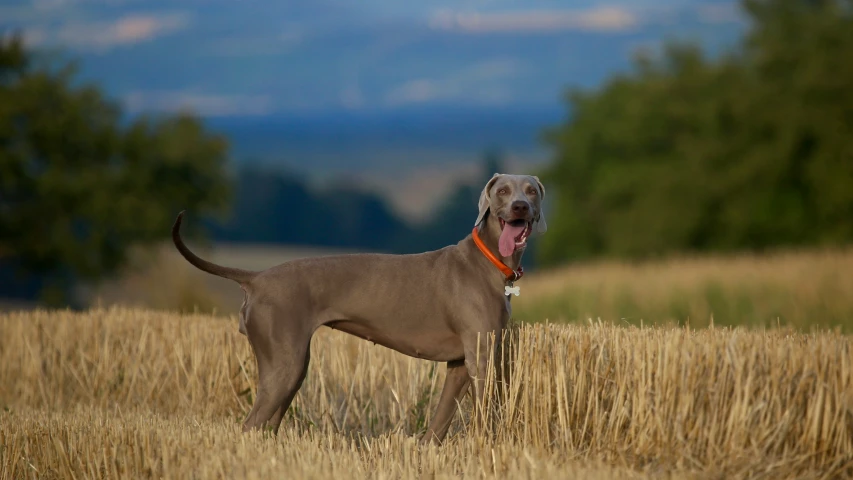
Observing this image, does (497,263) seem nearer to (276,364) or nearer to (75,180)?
(276,364)

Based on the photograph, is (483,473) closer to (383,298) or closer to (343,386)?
(383,298)

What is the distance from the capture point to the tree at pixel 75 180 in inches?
1560

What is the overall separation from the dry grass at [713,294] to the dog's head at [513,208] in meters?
10.8

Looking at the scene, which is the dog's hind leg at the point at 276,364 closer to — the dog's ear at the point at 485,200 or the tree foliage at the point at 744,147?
the dog's ear at the point at 485,200

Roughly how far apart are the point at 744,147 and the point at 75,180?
27309mm

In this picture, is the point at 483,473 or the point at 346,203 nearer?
the point at 483,473

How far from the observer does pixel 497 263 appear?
7.53m

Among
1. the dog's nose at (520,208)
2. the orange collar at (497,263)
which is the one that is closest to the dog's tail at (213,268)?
the orange collar at (497,263)

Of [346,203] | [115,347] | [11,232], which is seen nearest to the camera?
[115,347]

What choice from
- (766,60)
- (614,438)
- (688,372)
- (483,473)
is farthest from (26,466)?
(766,60)

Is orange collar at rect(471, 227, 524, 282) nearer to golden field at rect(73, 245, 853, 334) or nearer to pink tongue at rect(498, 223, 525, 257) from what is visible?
pink tongue at rect(498, 223, 525, 257)

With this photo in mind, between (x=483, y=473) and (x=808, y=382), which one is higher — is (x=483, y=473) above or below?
below

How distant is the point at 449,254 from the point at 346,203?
123144 mm

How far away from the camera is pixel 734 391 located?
6641 mm
